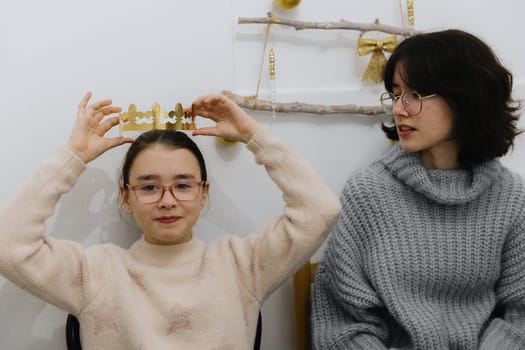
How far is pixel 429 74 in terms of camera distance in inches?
59.7

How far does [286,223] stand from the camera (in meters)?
1.46

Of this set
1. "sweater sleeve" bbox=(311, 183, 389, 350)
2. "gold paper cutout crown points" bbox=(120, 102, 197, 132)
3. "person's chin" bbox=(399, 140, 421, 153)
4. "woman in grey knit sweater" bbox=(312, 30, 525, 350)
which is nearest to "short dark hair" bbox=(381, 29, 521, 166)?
"woman in grey knit sweater" bbox=(312, 30, 525, 350)

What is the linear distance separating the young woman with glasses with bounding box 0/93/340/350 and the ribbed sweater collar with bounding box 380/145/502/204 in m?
0.26

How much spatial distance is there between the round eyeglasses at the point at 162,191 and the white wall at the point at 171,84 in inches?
9.5

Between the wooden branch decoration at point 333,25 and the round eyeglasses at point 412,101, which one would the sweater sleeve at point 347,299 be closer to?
the round eyeglasses at point 412,101

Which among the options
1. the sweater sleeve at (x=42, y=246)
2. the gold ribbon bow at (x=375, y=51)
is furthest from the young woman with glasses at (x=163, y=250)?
the gold ribbon bow at (x=375, y=51)

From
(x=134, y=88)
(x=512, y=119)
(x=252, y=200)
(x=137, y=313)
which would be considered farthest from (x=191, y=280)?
(x=512, y=119)

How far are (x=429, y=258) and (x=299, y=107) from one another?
555mm

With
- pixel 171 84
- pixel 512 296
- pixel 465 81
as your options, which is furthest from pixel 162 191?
pixel 512 296

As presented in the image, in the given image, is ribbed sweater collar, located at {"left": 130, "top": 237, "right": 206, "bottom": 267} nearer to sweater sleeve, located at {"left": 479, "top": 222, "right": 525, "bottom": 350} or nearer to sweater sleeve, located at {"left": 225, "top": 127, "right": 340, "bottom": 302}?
sweater sleeve, located at {"left": 225, "top": 127, "right": 340, "bottom": 302}

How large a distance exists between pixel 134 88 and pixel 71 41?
0.19 metres

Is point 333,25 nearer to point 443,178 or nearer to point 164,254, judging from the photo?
point 443,178

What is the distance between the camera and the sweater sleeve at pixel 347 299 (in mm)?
1557

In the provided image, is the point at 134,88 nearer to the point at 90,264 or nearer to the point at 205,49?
the point at 205,49
